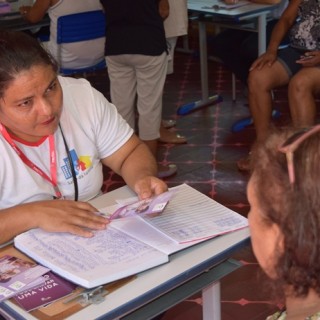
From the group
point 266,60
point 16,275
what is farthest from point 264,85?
point 16,275

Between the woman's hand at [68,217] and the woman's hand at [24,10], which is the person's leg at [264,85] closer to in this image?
the woman's hand at [24,10]

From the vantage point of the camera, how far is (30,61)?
163 cm

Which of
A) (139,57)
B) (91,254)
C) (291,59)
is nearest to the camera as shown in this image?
(91,254)

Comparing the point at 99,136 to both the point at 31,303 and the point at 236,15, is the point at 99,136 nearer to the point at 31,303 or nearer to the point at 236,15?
the point at 31,303

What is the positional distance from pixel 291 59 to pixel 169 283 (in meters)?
2.44

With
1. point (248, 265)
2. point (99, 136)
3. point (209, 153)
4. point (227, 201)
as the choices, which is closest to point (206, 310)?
point (99, 136)

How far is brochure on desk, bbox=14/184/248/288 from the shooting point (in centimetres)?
134

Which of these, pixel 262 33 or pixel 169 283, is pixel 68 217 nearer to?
pixel 169 283

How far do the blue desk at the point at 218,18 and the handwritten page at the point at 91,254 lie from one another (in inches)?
103

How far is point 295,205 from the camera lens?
3.05ft

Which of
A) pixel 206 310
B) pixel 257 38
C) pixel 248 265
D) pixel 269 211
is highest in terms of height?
pixel 269 211

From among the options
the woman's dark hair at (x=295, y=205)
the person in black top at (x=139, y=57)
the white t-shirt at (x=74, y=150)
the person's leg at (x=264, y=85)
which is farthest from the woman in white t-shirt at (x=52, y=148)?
the person's leg at (x=264, y=85)

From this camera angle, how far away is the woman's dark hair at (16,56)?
161 cm

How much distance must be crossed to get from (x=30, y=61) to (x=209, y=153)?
238 centimetres
